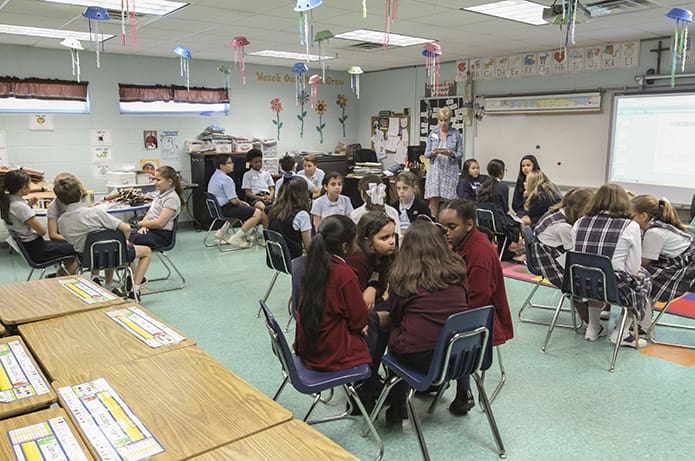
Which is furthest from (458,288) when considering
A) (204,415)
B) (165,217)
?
(165,217)

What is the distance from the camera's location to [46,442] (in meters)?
1.34

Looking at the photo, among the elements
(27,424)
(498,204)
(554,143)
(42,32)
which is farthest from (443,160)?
(27,424)

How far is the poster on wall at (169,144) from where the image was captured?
8.33 metres

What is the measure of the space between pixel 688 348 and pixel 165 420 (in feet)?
11.9

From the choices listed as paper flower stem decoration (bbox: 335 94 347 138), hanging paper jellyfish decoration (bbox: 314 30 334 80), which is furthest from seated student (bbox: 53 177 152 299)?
paper flower stem decoration (bbox: 335 94 347 138)

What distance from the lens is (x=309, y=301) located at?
2.28m

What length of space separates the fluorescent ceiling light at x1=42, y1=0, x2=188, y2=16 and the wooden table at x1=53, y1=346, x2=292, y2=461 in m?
3.97

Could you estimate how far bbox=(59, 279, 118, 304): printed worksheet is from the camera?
2527mm

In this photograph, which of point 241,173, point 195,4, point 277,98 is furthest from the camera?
point 277,98

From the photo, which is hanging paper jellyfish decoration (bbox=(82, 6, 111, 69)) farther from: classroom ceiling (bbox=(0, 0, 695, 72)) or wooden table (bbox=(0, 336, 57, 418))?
wooden table (bbox=(0, 336, 57, 418))

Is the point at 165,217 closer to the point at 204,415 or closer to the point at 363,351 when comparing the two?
the point at 363,351

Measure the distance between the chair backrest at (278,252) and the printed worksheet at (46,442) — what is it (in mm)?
2554

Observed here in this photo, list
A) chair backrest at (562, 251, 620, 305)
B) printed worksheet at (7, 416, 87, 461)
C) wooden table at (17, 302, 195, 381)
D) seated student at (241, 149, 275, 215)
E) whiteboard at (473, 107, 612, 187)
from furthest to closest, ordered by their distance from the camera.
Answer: seated student at (241, 149, 275, 215) < whiteboard at (473, 107, 612, 187) < chair backrest at (562, 251, 620, 305) < wooden table at (17, 302, 195, 381) < printed worksheet at (7, 416, 87, 461)

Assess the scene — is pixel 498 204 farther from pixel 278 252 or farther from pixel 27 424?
pixel 27 424
